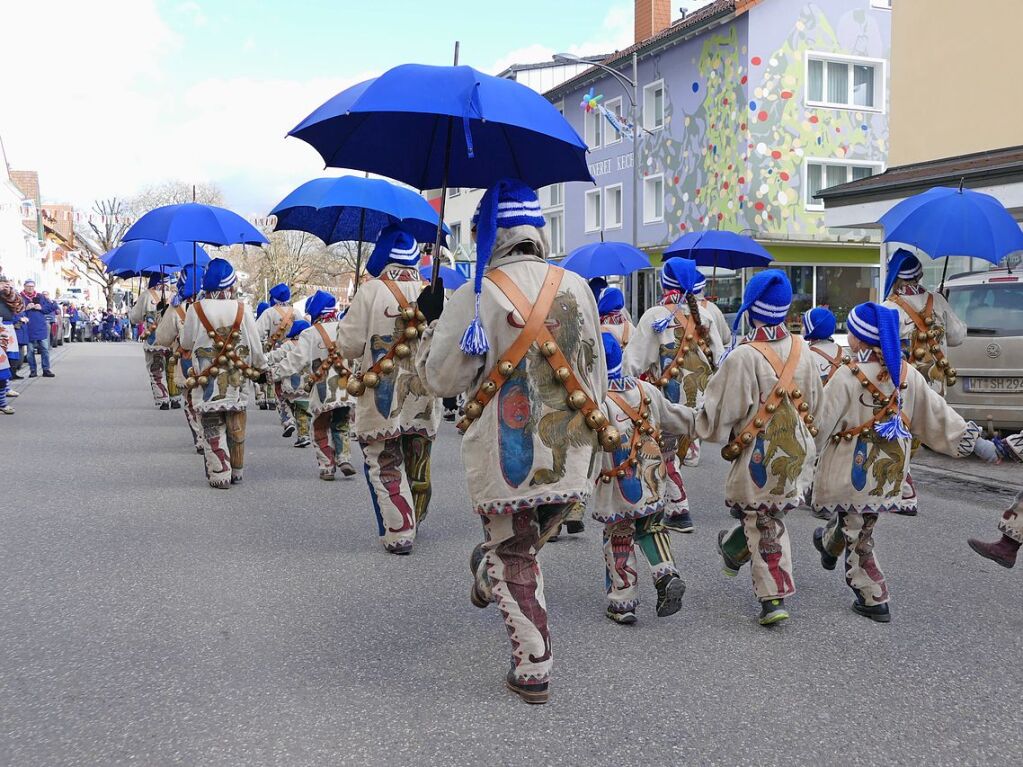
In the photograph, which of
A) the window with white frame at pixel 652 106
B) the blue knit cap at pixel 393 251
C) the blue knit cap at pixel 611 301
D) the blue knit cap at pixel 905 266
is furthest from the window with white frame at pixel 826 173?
the blue knit cap at pixel 393 251

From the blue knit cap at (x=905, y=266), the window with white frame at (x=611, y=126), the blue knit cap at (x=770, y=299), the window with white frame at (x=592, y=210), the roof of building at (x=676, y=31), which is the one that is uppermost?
the roof of building at (x=676, y=31)

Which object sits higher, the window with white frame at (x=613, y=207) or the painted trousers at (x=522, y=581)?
the window with white frame at (x=613, y=207)

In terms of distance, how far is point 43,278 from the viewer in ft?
254

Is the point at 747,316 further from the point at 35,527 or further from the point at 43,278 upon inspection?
the point at 43,278

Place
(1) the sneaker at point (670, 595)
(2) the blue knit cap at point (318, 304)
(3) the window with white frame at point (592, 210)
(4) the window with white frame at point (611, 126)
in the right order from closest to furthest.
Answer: (1) the sneaker at point (670, 595)
(2) the blue knit cap at point (318, 304)
(4) the window with white frame at point (611, 126)
(3) the window with white frame at point (592, 210)

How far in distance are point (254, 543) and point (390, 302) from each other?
188 centimetres

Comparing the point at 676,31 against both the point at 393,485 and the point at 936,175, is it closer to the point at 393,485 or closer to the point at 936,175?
the point at 936,175

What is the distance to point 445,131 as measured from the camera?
541 centimetres

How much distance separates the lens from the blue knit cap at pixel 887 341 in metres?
5.07

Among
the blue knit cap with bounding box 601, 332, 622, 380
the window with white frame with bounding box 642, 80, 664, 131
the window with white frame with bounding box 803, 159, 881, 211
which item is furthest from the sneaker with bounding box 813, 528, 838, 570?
the window with white frame with bounding box 642, 80, 664, 131

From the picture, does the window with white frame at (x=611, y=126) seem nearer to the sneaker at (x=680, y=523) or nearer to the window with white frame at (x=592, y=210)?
the window with white frame at (x=592, y=210)

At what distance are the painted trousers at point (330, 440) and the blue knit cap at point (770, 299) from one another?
5259 mm

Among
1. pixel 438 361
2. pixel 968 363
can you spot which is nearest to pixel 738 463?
pixel 438 361

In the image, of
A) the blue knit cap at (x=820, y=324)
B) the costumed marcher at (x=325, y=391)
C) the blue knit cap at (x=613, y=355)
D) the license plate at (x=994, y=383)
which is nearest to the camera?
the blue knit cap at (x=613, y=355)
